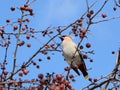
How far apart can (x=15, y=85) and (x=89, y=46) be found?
4.34ft

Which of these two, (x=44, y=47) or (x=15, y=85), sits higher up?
(x=44, y=47)

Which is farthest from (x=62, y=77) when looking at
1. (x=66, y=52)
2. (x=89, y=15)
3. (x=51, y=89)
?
(x=66, y=52)

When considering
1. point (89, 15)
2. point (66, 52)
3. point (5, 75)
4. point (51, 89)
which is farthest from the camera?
point (66, 52)

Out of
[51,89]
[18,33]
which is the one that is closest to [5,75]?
[18,33]

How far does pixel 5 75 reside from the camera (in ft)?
14.9

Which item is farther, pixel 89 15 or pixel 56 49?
pixel 56 49

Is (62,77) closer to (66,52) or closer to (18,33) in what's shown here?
(18,33)

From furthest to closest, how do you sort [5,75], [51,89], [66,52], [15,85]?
[66,52]
[5,75]
[15,85]
[51,89]

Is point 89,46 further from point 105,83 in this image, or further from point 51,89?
point 51,89

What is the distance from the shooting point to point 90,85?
13.9 feet

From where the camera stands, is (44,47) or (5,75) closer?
(5,75)

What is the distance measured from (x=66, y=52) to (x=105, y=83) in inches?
119

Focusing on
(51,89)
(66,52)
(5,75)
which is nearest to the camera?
(51,89)

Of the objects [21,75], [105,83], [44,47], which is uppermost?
[44,47]
